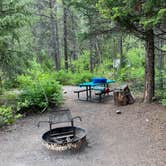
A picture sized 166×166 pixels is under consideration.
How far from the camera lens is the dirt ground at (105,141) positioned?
15.7 feet

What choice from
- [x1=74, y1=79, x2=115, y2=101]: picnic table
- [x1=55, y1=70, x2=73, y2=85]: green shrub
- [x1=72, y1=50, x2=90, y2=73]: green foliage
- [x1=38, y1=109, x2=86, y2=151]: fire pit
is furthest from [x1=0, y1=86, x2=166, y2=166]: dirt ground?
[x1=72, y1=50, x2=90, y2=73]: green foliage

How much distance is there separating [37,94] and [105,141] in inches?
145

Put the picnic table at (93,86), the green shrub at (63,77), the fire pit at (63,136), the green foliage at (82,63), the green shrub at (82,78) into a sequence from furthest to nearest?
1. the green foliage at (82,63)
2. the green shrub at (63,77)
3. the green shrub at (82,78)
4. the picnic table at (93,86)
5. the fire pit at (63,136)

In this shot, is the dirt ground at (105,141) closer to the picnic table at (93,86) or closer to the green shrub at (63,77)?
the picnic table at (93,86)

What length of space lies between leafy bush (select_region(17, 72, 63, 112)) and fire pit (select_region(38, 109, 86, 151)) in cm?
220

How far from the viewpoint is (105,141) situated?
571cm

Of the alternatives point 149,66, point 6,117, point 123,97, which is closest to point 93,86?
point 123,97

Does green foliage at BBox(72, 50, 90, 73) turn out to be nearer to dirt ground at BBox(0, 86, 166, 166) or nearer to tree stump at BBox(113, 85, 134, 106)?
tree stump at BBox(113, 85, 134, 106)

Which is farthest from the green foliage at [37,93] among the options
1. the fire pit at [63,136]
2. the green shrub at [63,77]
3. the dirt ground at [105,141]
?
the green shrub at [63,77]

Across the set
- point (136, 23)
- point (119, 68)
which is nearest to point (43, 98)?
point (136, 23)

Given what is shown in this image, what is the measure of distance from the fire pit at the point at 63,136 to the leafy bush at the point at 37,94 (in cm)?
220

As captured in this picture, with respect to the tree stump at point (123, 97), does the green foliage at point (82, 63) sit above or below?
above

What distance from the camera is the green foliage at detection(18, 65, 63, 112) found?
331 inches

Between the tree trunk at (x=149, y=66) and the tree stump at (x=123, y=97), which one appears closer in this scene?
the tree trunk at (x=149, y=66)
